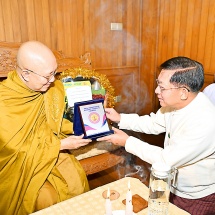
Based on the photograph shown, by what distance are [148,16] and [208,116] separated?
2.24 metres

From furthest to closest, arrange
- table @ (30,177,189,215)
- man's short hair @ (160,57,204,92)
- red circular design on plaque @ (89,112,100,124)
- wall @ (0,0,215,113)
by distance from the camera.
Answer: wall @ (0,0,215,113) < red circular design on plaque @ (89,112,100,124) < man's short hair @ (160,57,204,92) < table @ (30,177,189,215)

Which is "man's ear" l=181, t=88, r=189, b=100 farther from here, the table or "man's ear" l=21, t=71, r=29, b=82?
"man's ear" l=21, t=71, r=29, b=82

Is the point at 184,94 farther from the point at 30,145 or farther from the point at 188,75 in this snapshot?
the point at 30,145

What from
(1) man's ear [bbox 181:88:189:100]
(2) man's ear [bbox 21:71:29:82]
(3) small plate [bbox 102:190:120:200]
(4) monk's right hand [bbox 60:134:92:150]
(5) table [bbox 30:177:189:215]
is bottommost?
(5) table [bbox 30:177:189:215]

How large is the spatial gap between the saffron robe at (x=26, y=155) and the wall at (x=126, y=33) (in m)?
1.03

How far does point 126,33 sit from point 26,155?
2.34 metres

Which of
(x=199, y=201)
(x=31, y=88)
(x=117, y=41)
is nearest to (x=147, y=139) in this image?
(x=117, y=41)

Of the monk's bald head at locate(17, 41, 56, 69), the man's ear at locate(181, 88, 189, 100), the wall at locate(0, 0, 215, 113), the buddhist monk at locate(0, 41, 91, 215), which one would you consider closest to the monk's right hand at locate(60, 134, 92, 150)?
the buddhist monk at locate(0, 41, 91, 215)

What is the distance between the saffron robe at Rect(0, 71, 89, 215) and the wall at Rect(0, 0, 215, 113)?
40.6 inches

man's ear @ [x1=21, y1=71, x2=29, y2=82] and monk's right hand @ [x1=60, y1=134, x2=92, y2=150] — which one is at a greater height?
man's ear @ [x1=21, y1=71, x2=29, y2=82]

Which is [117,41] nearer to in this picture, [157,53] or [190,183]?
[157,53]

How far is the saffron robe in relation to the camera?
171 cm

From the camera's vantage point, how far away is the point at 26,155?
1714 mm

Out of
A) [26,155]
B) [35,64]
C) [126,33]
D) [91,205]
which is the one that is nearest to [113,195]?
[91,205]
